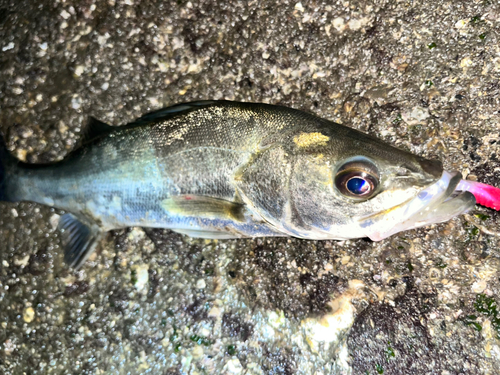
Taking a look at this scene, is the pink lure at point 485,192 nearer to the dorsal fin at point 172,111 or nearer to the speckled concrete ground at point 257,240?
the speckled concrete ground at point 257,240

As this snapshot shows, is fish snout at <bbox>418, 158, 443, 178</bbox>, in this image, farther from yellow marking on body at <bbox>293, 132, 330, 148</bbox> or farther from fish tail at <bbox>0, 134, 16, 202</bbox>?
fish tail at <bbox>0, 134, 16, 202</bbox>

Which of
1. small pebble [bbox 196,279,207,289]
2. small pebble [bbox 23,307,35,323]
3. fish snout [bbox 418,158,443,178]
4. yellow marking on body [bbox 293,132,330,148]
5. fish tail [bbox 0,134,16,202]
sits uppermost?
fish snout [bbox 418,158,443,178]

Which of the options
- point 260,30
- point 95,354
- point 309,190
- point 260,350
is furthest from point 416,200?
point 95,354

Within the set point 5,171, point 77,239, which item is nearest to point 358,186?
point 77,239

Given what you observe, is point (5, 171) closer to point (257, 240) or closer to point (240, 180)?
point (240, 180)

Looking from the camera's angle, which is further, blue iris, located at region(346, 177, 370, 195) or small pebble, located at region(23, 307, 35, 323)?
small pebble, located at region(23, 307, 35, 323)

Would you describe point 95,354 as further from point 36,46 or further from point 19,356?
point 36,46

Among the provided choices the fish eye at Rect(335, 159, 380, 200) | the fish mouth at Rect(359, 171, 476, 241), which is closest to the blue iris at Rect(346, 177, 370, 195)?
the fish eye at Rect(335, 159, 380, 200)

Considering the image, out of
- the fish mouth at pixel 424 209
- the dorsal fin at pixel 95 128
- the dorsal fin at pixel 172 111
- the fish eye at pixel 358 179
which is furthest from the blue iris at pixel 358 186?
the dorsal fin at pixel 95 128
